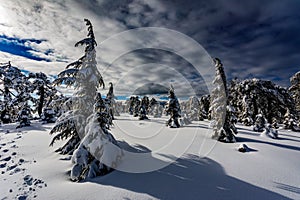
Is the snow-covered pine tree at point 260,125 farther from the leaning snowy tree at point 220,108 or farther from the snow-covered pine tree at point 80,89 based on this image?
the snow-covered pine tree at point 80,89

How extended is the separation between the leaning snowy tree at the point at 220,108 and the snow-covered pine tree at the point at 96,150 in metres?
10.8

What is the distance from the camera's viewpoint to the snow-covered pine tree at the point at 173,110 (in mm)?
24062

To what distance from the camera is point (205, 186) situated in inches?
265

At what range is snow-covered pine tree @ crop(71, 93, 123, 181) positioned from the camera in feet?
23.4

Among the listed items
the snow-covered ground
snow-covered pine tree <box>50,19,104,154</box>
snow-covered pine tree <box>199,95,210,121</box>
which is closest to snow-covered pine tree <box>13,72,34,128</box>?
the snow-covered ground

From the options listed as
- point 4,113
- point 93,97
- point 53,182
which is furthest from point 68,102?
point 4,113

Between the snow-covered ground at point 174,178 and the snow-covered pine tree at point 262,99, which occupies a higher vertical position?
the snow-covered pine tree at point 262,99

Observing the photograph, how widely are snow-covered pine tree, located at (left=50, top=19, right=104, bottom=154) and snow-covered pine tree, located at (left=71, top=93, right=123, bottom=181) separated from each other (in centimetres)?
159

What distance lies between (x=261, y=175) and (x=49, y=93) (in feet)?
111

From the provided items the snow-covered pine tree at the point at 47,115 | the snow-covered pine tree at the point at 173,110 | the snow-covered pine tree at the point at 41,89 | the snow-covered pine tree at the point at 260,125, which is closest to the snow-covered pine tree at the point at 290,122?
the snow-covered pine tree at the point at 260,125

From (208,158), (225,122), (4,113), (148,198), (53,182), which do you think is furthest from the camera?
(4,113)

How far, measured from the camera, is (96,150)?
7754 millimetres

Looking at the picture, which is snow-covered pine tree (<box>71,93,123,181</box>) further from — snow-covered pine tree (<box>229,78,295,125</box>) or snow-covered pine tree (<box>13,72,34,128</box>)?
snow-covered pine tree (<box>229,78,295,125</box>)

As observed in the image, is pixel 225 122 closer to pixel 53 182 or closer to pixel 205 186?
pixel 205 186
